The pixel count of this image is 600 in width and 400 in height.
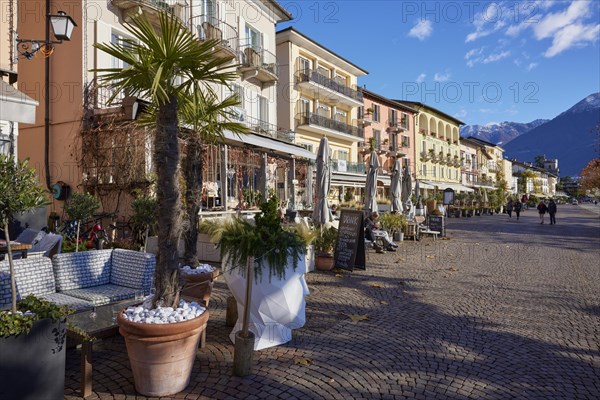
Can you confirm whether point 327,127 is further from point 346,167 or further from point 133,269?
point 133,269

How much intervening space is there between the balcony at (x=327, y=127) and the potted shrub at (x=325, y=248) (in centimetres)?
1796

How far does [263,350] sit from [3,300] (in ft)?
8.28

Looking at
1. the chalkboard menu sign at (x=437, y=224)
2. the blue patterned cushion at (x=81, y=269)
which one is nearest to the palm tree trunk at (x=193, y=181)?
the blue patterned cushion at (x=81, y=269)

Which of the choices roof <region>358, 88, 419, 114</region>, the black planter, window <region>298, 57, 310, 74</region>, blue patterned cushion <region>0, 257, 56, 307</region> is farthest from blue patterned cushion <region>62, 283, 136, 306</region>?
roof <region>358, 88, 419, 114</region>

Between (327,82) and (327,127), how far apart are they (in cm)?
315

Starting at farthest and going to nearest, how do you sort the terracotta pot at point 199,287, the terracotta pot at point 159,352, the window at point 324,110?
the window at point 324,110 → the terracotta pot at point 199,287 → the terracotta pot at point 159,352

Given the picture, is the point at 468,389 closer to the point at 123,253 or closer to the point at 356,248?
the point at 123,253

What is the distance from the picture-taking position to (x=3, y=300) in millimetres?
3760

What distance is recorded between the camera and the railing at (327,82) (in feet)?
86.1

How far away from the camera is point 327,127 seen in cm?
2823

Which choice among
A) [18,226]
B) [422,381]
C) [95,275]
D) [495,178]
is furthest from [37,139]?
[495,178]

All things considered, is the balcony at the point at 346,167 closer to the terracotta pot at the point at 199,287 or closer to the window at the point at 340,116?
the window at the point at 340,116

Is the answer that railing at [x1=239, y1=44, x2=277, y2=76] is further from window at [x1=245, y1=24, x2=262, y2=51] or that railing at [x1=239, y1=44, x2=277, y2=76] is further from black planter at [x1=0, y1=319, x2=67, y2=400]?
black planter at [x1=0, y1=319, x2=67, y2=400]

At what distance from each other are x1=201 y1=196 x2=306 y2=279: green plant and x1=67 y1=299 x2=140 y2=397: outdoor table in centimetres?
122
